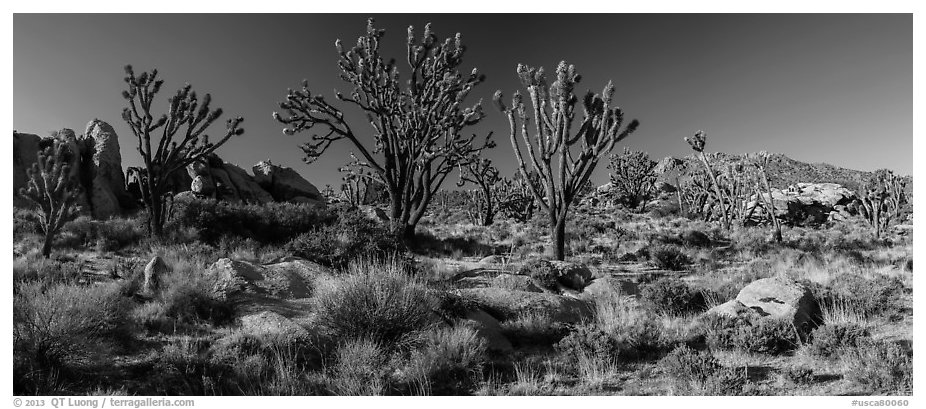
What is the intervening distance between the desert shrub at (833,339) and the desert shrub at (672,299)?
1996mm

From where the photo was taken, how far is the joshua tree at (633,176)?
4297 centimetres

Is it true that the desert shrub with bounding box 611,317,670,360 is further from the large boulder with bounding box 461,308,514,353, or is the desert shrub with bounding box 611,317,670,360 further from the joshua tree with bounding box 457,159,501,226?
the joshua tree with bounding box 457,159,501,226

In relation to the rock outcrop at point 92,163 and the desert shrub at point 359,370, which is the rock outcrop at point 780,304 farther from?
the rock outcrop at point 92,163

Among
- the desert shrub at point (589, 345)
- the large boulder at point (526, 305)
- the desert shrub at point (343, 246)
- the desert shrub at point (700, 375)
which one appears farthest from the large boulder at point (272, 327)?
the desert shrub at point (700, 375)

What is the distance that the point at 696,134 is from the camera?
2277 centimetres

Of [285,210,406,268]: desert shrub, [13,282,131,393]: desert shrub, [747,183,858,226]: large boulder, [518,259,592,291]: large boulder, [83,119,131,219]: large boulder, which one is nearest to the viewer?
[13,282,131,393]: desert shrub

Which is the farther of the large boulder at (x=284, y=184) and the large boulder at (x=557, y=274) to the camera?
the large boulder at (x=284, y=184)

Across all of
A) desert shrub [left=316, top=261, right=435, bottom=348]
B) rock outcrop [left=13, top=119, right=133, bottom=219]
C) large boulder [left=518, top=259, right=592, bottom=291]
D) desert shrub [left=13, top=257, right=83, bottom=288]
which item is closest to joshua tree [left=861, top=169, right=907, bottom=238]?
large boulder [left=518, top=259, right=592, bottom=291]

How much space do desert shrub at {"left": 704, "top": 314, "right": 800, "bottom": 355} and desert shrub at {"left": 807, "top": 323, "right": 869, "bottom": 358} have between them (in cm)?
21

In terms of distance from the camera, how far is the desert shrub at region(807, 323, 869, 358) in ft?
16.9
